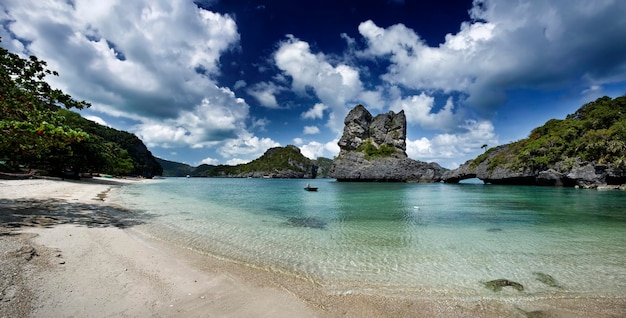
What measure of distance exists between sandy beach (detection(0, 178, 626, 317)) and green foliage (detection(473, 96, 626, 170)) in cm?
6092

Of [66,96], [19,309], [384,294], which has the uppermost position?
[66,96]

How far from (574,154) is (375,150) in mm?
62680

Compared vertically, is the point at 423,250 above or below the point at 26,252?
below

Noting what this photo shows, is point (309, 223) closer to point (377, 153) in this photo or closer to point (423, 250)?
point (423, 250)

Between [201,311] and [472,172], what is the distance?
309 feet

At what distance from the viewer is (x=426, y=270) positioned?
8023 mm

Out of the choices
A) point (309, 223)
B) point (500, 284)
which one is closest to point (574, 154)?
point (309, 223)

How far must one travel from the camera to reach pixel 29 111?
1130 cm

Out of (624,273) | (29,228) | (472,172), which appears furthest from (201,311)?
(472,172)

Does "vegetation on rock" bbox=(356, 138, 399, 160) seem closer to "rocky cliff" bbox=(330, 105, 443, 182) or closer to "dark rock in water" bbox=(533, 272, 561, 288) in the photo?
"rocky cliff" bbox=(330, 105, 443, 182)

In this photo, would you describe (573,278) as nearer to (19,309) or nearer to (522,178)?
(19,309)

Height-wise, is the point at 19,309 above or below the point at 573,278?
above

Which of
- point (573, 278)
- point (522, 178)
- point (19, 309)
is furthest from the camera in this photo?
point (522, 178)

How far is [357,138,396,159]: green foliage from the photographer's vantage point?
106m
